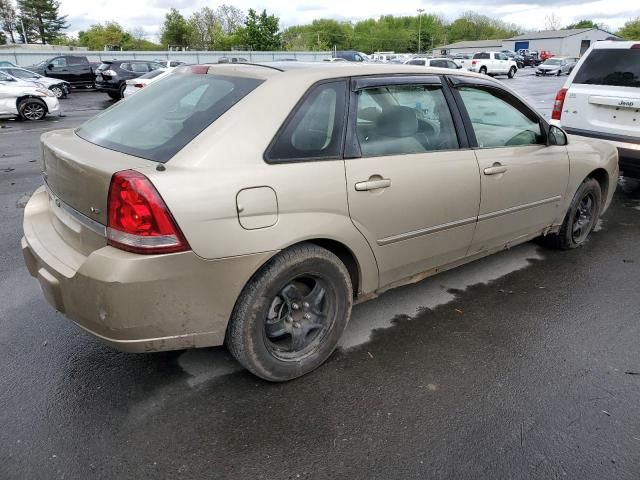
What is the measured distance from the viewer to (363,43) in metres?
120

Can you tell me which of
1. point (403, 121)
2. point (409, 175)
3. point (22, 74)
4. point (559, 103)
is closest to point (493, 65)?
point (22, 74)

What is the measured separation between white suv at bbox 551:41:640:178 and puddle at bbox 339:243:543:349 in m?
2.23

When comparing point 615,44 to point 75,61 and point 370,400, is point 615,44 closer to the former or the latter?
point 370,400

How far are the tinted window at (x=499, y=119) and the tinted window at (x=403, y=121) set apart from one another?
0.27m

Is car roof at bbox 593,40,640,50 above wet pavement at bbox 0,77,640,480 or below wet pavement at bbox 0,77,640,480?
above

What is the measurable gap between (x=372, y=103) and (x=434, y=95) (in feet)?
1.95

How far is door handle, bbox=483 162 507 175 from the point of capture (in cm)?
358

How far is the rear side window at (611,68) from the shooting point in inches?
237

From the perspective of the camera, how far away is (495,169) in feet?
11.9

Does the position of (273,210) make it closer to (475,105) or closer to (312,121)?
(312,121)

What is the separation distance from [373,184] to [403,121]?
596 millimetres

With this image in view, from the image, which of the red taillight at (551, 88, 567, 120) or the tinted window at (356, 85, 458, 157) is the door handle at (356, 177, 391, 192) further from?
the red taillight at (551, 88, 567, 120)

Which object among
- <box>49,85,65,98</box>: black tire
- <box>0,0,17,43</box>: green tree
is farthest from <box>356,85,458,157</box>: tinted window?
<box>0,0,17,43</box>: green tree

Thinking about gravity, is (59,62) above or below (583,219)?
above
